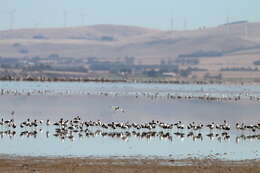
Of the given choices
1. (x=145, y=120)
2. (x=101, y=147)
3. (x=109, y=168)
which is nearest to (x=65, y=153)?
(x=101, y=147)

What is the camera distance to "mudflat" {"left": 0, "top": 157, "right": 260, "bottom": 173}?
24984 millimetres

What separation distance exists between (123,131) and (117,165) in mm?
13287

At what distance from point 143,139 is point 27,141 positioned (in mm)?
5296

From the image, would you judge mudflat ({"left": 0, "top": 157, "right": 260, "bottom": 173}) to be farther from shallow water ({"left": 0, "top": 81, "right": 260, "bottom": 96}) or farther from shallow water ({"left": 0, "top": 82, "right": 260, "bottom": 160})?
shallow water ({"left": 0, "top": 81, "right": 260, "bottom": 96})

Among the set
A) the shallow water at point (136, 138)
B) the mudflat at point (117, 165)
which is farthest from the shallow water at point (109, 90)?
the mudflat at point (117, 165)

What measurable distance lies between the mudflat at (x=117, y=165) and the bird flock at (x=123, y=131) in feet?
27.4

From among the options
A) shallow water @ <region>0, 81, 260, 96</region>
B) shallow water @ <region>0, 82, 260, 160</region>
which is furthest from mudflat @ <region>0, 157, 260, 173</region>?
shallow water @ <region>0, 81, 260, 96</region>

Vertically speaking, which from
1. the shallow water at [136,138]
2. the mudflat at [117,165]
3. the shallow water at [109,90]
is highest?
the shallow water at [109,90]

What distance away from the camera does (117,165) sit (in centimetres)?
2631

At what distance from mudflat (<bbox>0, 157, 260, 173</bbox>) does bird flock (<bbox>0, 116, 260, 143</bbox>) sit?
8.34 meters

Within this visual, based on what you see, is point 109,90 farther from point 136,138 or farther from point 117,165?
point 117,165

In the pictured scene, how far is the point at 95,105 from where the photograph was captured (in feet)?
224

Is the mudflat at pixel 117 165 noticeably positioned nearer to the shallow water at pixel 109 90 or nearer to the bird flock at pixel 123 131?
the bird flock at pixel 123 131

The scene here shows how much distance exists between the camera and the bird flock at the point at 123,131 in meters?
37.5
